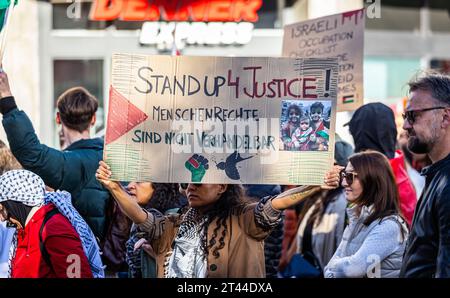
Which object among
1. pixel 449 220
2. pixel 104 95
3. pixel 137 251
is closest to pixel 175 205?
pixel 137 251

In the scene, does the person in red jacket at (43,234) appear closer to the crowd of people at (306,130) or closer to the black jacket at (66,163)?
the black jacket at (66,163)

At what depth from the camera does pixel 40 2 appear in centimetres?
1523

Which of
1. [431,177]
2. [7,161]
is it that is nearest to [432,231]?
[431,177]

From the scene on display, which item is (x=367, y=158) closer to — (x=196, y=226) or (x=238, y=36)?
(x=196, y=226)

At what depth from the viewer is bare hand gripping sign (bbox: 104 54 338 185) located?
4.73 metres

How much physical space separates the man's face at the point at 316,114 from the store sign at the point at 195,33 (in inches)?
411

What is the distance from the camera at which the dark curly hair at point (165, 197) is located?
5695 mm

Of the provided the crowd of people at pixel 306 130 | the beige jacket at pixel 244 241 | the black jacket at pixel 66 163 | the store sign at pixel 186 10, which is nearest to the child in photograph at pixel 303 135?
the crowd of people at pixel 306 130

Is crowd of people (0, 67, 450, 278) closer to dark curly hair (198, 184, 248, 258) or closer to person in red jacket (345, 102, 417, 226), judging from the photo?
dark curly hair (198, 184, 248, 258)

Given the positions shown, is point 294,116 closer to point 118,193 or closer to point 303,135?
point 303,135

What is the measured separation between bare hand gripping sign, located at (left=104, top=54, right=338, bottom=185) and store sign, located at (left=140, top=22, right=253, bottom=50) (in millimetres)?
10283

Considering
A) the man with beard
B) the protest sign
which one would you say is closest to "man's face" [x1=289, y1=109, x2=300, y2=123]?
the man with beard

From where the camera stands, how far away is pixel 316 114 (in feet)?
15.5
